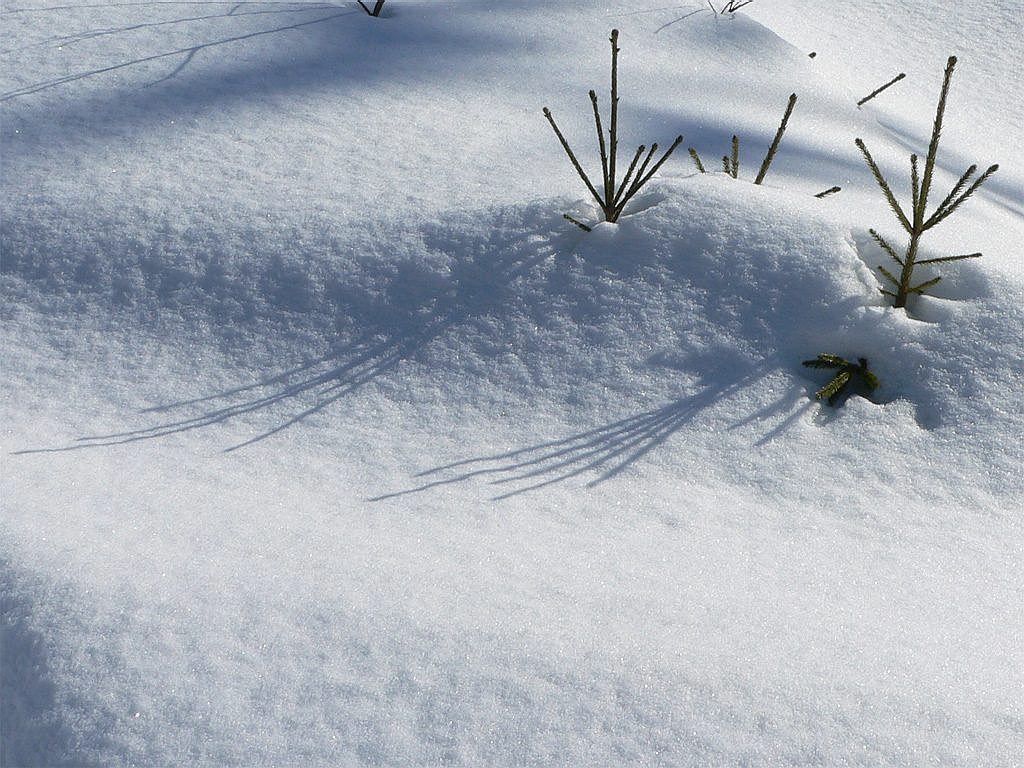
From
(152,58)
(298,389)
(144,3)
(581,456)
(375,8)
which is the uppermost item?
(375,8)

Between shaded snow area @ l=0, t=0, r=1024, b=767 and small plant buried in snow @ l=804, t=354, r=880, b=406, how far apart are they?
0.03 m

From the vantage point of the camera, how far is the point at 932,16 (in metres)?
4.62

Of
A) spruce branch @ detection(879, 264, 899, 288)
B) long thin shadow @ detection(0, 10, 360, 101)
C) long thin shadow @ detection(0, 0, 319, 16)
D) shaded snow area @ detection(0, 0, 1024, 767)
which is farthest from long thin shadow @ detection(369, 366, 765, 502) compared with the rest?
long thin shadow @ detection(0, 0, 319, 16)

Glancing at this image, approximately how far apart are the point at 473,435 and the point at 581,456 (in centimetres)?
24

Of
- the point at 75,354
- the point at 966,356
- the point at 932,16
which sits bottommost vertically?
the point at 75,354

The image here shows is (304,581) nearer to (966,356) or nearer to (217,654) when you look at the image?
(217,654)

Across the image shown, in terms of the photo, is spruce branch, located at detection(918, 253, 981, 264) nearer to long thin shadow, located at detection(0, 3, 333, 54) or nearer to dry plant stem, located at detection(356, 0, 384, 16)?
dry plant stem, located at detection(356, 0, 384, 16)

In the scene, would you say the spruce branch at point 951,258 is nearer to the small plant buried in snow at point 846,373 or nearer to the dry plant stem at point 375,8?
the small plant buried in snow at point 846,373

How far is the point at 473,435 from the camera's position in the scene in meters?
1.88

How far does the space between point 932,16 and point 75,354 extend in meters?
4.58

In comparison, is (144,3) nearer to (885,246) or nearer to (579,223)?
(579,223)

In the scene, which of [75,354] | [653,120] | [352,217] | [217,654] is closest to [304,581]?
[217,654]

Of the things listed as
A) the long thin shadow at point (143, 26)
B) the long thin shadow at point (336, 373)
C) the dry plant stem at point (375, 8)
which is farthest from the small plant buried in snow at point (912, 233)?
the long thin shadow at point (143, 26)

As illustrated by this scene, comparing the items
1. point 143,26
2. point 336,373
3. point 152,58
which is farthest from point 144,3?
point 336,373
